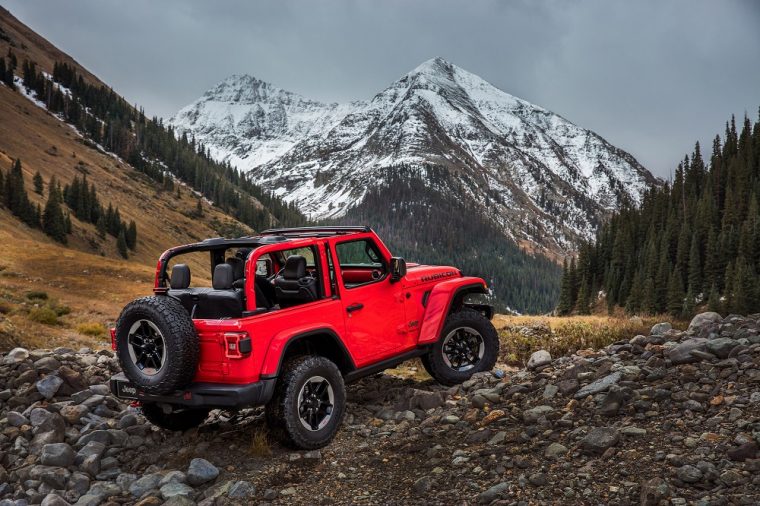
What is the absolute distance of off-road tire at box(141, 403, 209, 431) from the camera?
845 centimetres

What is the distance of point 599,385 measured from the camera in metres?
7.61

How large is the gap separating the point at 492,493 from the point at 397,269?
4191mm

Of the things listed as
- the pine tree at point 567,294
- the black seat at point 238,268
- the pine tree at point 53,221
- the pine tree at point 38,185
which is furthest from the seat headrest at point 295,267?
the pine tree at point 567,294

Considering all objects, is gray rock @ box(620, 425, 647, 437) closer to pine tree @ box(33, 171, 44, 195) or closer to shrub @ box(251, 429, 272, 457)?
shrub @ box(251, 429, 272, 457)

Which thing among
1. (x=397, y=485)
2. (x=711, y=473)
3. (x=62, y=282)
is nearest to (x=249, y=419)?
(x=397, y=485)

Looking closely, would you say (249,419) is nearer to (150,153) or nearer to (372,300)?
(372,300)

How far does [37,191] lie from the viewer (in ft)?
315

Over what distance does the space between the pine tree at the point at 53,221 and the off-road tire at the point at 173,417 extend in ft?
283

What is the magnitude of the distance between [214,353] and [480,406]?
379cm

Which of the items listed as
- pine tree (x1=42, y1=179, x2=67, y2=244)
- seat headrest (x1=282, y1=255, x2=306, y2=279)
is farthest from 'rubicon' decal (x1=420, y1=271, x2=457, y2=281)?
pine tree (x1=42, y1=179, x2=67, y2=244)

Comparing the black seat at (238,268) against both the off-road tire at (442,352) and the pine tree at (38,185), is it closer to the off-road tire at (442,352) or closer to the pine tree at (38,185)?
the off-road tire at (442,352)

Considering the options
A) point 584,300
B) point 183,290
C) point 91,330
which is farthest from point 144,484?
point 584,300

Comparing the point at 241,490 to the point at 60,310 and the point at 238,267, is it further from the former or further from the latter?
the point at 60,310

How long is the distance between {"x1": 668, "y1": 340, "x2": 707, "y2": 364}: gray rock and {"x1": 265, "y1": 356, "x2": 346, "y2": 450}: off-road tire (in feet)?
15.4
